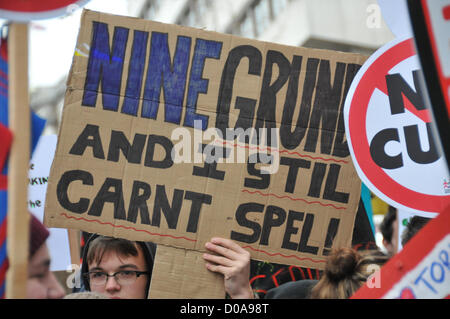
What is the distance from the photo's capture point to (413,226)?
2971mm

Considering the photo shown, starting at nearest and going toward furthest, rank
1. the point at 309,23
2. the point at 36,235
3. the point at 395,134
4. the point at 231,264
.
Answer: the point at 36,235, the point at 231,264, the point at 395,134, the point at 309,23

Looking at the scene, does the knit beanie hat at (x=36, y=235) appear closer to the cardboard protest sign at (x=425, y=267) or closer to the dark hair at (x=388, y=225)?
the cardboard protest sign at (x=425, y=267)

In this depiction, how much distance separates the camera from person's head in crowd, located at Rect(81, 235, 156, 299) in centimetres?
247

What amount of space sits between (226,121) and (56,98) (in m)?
32.7

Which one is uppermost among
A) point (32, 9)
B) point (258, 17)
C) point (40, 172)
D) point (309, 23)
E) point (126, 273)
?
point (258, 17)

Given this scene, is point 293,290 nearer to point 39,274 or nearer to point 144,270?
point 144,270

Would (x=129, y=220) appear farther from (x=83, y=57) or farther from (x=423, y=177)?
(x=423, y=177)

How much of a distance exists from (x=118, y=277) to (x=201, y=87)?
0.99 metres

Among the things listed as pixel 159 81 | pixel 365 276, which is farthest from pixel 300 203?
pixel 159 81

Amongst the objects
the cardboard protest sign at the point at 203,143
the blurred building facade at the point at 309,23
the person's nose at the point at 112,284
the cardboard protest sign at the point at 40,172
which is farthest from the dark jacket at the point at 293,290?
the blurred building facade at the point at 309,23

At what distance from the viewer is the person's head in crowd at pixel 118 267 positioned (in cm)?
247

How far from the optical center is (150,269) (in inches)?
102

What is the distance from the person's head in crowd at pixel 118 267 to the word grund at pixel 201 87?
2.23ft

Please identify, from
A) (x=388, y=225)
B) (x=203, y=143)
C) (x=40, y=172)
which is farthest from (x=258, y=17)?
(x=203, y=143)
